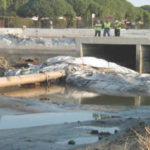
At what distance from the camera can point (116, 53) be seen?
30562mm

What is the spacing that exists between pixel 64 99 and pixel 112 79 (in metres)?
4.06

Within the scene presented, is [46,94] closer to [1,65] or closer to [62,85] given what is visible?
[62,85]

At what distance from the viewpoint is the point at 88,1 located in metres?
93.4

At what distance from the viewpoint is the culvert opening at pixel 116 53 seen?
29359 mm

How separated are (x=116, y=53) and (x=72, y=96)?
1214cm

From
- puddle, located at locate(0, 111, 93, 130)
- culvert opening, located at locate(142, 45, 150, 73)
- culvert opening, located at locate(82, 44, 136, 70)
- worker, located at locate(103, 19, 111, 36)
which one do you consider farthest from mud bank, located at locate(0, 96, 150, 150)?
worker, located at locate(103, 19, 111, 36)

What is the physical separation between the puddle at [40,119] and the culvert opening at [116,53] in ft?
55.6

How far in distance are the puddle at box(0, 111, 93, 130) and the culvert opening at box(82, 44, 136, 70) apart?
55.6 feet

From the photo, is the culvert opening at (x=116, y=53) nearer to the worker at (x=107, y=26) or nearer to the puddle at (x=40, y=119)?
the worker at (x=107, y=26)

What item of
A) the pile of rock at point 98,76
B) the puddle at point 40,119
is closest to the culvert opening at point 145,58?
the pile of rock at point 98,76

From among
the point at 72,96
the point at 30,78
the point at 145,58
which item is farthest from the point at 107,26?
the point at 72,96

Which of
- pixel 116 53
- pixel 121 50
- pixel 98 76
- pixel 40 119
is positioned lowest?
pixel 98 76

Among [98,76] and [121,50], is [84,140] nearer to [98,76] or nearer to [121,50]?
[98,76]

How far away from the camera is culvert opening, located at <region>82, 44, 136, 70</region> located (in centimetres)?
2936
